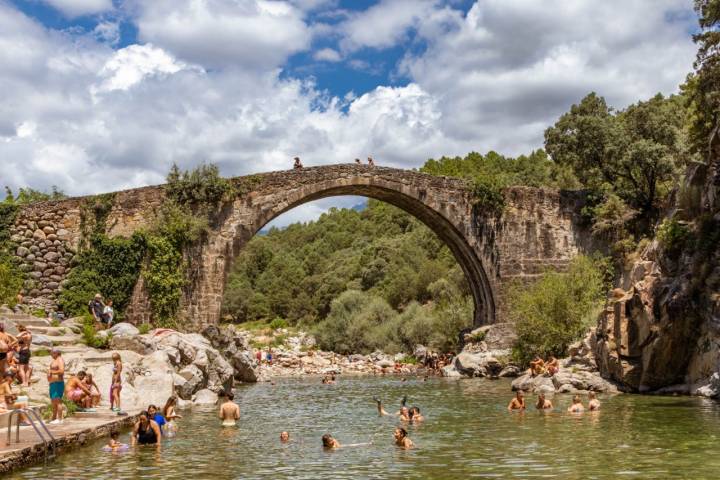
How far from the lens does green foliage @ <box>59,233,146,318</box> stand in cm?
2316

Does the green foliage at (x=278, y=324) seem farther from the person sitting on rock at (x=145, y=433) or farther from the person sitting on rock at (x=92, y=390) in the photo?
the person sitting on rock at (x=145, y=433)

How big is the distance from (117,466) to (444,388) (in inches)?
569

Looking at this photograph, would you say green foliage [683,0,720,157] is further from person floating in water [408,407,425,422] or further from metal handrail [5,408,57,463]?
metal handrail [5,408,57,463]

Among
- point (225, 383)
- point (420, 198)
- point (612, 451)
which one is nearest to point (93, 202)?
point (225, 383)

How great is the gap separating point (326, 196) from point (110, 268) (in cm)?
772

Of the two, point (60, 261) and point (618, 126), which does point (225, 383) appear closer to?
point (60, 261)

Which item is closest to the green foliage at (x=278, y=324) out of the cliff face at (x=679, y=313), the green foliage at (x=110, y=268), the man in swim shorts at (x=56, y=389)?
the green foliage at (x=110, y=268)

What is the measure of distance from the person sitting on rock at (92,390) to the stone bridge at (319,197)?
910cm

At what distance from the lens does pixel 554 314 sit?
25641 millimetres

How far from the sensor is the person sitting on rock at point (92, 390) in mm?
13844

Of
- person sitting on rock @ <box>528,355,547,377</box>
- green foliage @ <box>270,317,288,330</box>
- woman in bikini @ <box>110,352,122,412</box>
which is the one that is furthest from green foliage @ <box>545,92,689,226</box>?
green foliage @ <box>270,317,288,330</box>

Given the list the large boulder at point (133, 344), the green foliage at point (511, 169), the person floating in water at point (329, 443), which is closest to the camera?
the person floating in water at point (329, 443)

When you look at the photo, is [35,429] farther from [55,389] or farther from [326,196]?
[326,196]

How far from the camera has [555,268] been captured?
93.6 ft
